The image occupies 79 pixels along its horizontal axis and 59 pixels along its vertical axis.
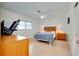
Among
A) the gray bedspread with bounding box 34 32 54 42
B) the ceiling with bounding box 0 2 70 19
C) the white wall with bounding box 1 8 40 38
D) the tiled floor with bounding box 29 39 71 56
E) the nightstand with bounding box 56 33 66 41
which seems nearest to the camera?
the tiled floor with bounding box 29 39 71 56

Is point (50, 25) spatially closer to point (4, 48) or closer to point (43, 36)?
point (43, 36)

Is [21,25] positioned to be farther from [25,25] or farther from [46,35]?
[46,35]

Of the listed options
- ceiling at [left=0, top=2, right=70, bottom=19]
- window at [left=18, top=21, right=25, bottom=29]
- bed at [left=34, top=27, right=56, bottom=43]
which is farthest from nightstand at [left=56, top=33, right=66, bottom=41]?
window at [left=18, top=21, right=25, bottom=29]

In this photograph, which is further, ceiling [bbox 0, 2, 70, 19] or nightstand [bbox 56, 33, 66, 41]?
nightstand [bbox 56, 33, 66, 41]

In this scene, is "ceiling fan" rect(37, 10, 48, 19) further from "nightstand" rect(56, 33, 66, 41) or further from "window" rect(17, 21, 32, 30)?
"nightstand" rect(56, 33, 66, 41)

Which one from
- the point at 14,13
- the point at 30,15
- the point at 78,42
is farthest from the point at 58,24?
the point at 78,42

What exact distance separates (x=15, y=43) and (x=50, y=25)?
509cm

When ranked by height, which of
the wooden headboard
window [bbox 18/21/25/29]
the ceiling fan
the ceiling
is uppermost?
the ceiling

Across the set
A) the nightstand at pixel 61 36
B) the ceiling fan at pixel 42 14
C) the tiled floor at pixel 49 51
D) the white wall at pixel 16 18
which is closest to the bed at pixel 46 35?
the white wall at pixel 16 18

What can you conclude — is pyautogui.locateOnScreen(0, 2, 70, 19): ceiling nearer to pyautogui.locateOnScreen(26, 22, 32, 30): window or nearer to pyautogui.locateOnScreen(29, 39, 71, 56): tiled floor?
pyautogui.locateOnScreen(26, 22, 32, 30): window

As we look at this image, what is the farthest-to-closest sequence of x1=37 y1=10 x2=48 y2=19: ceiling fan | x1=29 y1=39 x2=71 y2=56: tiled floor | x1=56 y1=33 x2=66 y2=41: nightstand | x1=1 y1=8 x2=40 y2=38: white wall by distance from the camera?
1. x1=56 y1=33 x2=66 y2=41: nightstand
2. x1=37 y1=10 x2=48 y2=19: ceiling fan
3. x1=1 y1=8 x2=40 y2=38: white wall
4. x1=29 y1=39 x2=71 y2=56: tiled floor

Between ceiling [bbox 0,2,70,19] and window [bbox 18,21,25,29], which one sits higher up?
ceiling [bbox 0,2,70,19]

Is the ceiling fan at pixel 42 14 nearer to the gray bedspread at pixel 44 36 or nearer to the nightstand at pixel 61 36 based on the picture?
the gray bedspread at pixel 44 36

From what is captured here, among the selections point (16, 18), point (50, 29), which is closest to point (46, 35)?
point (50, 29)
